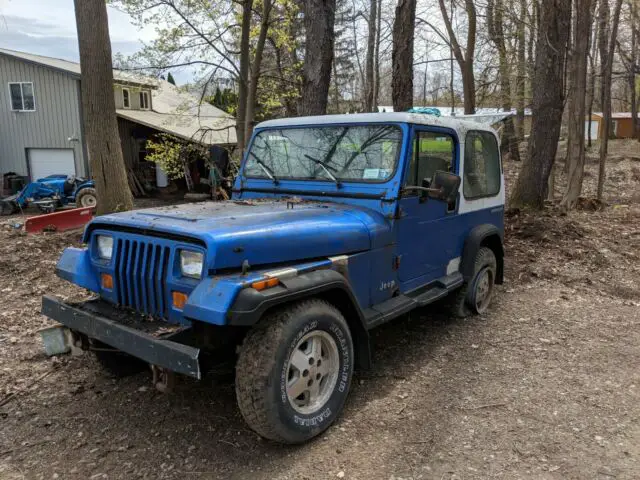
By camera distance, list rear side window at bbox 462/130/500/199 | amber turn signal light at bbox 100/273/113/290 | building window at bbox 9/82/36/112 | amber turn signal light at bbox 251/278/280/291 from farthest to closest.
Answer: building window at bbox 9/82/36/112, rear side window at bbox 462/130/500/199, amber turn signal light at bbox 100/273/113/290, amber turn signal light at bbox 251/278/280/291

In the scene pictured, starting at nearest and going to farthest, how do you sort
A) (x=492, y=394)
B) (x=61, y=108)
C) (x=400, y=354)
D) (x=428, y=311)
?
1. (x=492, y=394)
2. (x=400, y=354)
3. (x=428, y=311)
4. (x=61, y=108)

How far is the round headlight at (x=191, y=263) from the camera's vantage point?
10.2 feet

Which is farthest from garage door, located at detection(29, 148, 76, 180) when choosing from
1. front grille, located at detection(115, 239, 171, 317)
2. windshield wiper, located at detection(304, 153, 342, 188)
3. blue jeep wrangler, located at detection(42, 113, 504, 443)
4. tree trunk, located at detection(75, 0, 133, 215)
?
front grille, located at detection(115, 239, 171, 317)

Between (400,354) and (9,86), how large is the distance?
2436 cm

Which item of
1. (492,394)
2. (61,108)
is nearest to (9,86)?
(61,108)

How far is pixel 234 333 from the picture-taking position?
10.8 feet

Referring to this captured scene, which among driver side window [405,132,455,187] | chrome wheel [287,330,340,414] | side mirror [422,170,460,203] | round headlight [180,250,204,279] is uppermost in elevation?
driver side window [405,132,455,187]

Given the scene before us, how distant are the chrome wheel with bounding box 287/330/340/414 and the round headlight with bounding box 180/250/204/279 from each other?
2.43 feet

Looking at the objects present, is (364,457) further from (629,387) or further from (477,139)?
(477,139)

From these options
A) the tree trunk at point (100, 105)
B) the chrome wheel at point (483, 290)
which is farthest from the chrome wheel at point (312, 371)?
the tree trunk at point (100, 105)

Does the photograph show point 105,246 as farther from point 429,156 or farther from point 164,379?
point 429,156

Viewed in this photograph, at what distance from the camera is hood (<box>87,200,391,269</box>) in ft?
10.1

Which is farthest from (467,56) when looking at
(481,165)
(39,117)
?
(39,117)

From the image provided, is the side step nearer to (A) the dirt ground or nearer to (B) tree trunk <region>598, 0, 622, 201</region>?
(A) the dirt ground
